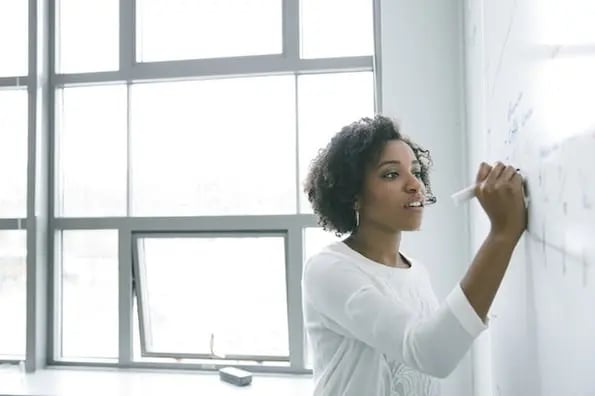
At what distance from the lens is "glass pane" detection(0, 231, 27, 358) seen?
9.66ft

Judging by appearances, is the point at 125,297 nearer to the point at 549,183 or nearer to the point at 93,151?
the point at 93,151

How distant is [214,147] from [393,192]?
5.94 ft

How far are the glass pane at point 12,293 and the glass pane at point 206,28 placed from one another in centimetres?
112

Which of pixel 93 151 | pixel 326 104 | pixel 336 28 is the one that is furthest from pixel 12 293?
pixel 336 28

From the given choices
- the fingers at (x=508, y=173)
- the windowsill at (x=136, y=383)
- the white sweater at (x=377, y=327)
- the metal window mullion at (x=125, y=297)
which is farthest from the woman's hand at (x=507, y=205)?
the metal window mullion at (x=125, y=297)

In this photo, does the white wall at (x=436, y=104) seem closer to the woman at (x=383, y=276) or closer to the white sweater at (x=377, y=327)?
the woman at (x=383, y=276)

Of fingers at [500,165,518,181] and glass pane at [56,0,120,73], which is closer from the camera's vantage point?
fingers at [500,165,518,181]

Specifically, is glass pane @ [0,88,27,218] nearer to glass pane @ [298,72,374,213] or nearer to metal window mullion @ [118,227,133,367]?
metal window mullion @ [118,227,133,367]

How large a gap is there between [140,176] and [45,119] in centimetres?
55

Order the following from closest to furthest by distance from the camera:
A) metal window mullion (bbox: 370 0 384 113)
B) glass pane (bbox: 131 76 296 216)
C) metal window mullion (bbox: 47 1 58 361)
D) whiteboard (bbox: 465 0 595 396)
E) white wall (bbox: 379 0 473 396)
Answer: whiteboard (bbox: 465 0 595 396) < white wall (bbox: 379 0 473 396) < metal window mullion (bbox: 370 0 384 113) < glass pane (bbox: 131 76 296 216) < metal window mullion (bbox: 47 1 58 361)

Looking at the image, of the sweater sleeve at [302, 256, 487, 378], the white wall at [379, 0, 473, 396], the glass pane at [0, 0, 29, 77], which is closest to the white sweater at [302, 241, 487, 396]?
the sweater sleeve at [302, 256, 487, 378]

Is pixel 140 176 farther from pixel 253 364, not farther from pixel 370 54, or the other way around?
pixel 370 54

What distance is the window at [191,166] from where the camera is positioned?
9.15ft

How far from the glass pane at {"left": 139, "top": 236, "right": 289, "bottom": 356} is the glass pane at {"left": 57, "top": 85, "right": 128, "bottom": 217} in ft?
1.03
